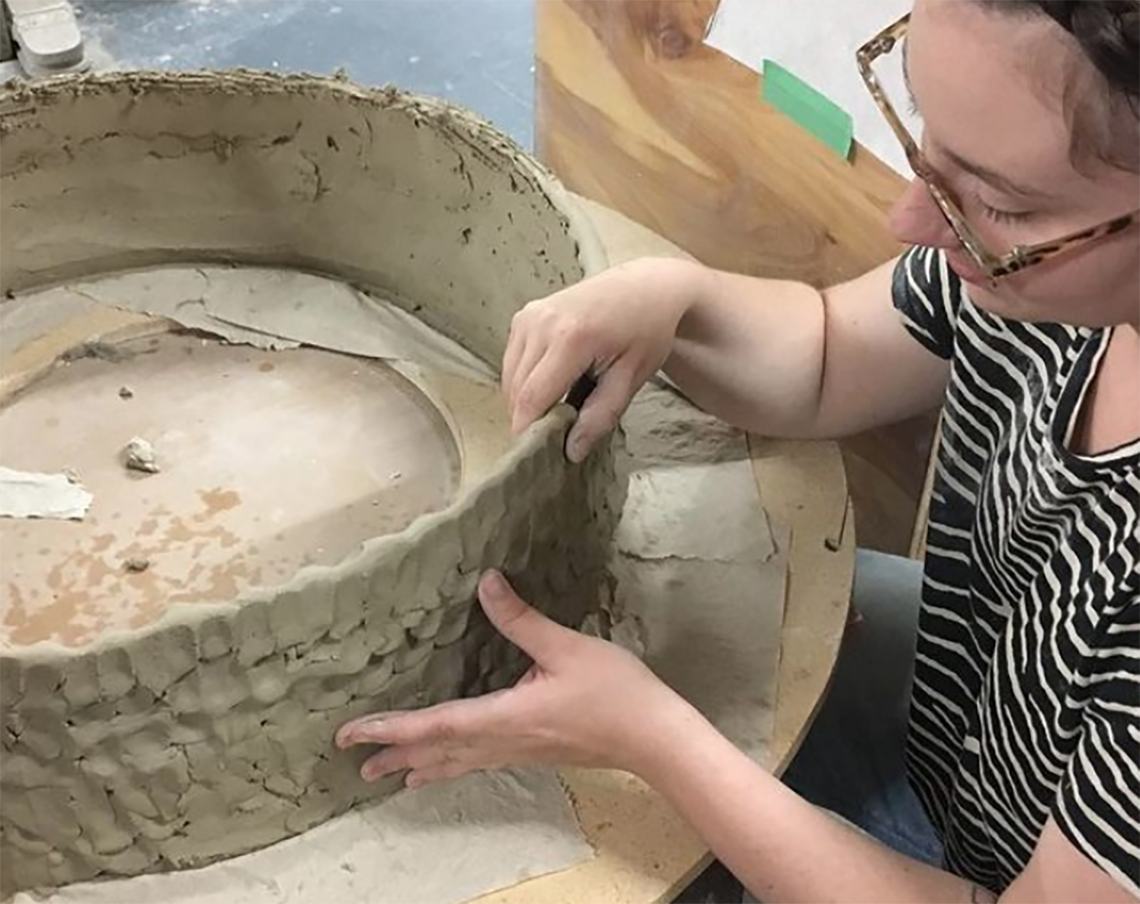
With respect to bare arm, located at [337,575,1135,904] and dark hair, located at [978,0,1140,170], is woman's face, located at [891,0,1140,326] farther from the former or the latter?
bare arm, located at [337,575,1135,904]

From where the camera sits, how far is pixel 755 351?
99 centimetres

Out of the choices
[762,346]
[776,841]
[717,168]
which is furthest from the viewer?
[717,168]

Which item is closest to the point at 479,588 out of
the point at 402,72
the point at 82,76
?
the point at 82,76

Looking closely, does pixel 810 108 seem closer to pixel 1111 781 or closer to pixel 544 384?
pixel 544 384

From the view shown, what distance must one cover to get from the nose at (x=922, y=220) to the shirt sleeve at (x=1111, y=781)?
0.67 ft

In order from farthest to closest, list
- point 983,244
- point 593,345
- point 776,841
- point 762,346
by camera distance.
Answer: point 762,346 → point 593,345 → point 776,841 → point 983,244

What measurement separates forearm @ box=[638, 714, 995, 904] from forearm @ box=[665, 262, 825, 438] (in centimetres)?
28

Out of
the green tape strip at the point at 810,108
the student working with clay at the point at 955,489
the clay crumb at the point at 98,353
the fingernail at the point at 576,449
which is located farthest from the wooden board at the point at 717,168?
the clay crumb at the point at 98,353

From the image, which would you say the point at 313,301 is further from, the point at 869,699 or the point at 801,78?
the point at 869,699

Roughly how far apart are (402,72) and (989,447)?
4.46 feet

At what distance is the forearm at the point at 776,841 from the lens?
0.76 m

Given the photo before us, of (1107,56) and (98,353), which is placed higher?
(1107,56)

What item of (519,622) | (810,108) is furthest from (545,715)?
(810,108)

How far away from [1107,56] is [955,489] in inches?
16.7
